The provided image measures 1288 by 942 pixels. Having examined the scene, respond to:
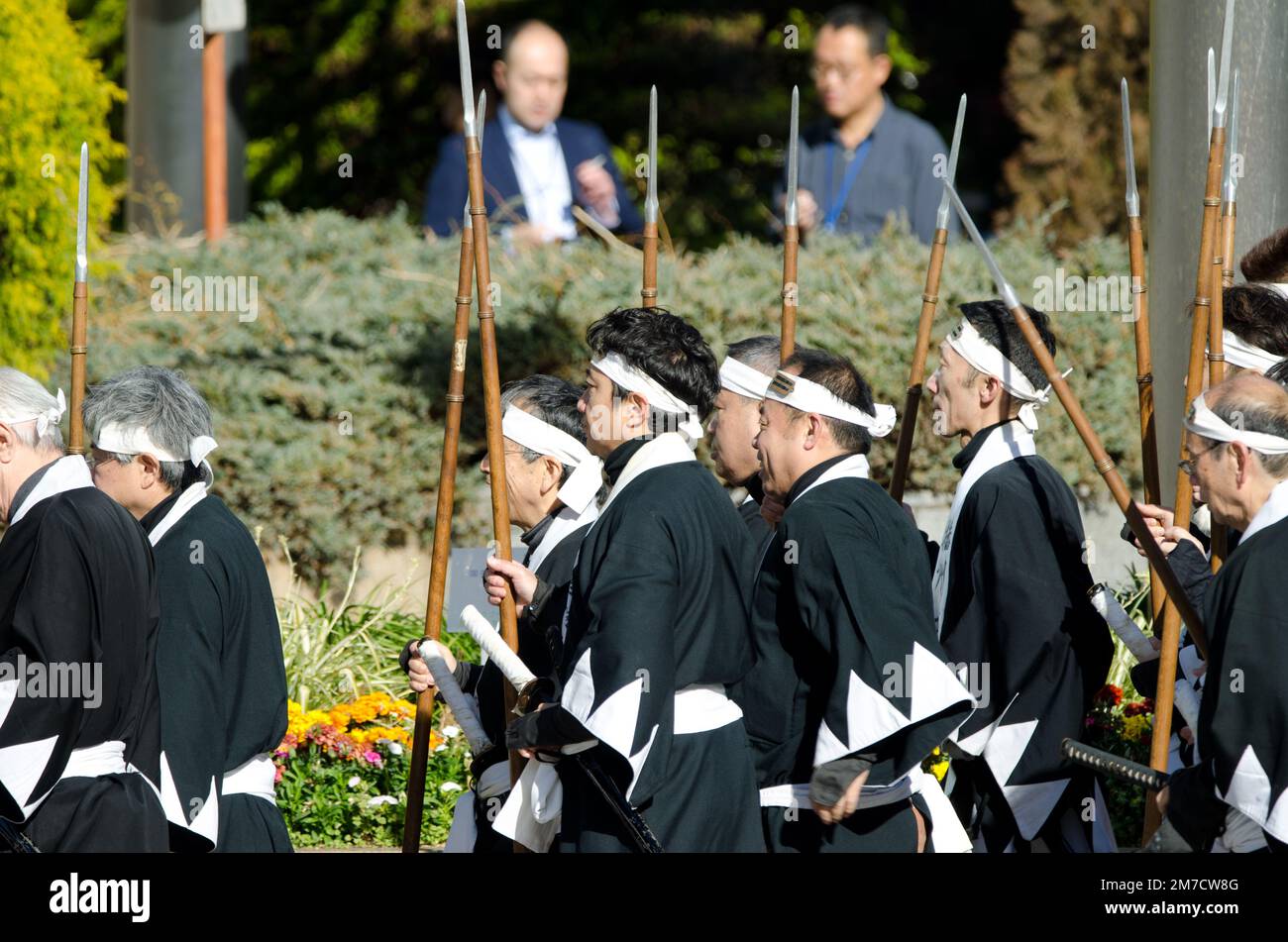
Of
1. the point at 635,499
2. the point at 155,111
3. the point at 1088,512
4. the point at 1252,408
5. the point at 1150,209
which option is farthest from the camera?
the point at 155,111

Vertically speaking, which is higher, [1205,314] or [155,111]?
[155,111]

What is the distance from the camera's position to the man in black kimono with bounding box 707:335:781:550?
185 inches

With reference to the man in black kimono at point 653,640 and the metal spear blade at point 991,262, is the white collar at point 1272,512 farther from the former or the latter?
the man in black kimono at point 653,640

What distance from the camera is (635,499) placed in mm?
3887

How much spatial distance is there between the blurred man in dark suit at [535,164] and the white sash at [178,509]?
384cm

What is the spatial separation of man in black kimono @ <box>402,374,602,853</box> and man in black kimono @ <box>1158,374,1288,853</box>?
148cm

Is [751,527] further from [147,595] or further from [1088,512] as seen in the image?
[1088,512]

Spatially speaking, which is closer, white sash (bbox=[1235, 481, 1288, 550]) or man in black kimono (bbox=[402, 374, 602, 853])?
white sash (bbox=[1235, 481, 1288, 550])

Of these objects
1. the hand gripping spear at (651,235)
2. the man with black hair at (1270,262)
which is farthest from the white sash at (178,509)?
the man with black hair at (1270,262)

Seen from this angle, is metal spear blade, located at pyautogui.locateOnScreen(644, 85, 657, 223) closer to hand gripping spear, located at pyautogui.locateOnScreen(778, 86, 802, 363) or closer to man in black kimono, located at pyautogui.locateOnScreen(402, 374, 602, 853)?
hand gripping spear, located at pyautogui.locateOnScreen(778, 86, 802, 363)

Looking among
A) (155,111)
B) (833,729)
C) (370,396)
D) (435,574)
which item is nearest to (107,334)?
(370,396)

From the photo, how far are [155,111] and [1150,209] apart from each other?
20.2ft

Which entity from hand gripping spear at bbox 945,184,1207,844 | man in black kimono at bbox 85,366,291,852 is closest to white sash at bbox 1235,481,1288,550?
hand gripping spear at bbox 945,184,1207,844

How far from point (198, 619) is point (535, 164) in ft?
15.1
